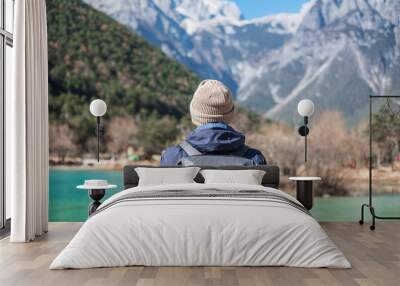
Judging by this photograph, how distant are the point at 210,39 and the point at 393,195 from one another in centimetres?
469

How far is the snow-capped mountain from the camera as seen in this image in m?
11.8

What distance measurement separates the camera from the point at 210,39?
42.1ft

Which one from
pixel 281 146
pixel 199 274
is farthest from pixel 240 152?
pixel 281 146

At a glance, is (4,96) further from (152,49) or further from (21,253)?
(152,49)

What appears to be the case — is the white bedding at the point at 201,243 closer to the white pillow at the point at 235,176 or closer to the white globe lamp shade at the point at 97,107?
the white pillow at the point at 235,176

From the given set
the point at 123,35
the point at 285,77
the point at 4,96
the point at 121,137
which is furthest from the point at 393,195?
the point at 4,96

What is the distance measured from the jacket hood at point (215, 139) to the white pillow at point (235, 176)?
247 millimetres

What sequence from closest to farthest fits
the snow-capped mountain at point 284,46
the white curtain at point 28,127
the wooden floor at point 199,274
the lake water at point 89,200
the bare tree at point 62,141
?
the wooden floor at point 199,274, the white curtain at point 28,127, the lake water at point 89,200, the bare tree at point 62,141, the snow-capped mountain at point 284,46

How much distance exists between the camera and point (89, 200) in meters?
11.5

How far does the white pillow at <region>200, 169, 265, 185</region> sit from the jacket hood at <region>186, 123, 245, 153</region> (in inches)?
9.7

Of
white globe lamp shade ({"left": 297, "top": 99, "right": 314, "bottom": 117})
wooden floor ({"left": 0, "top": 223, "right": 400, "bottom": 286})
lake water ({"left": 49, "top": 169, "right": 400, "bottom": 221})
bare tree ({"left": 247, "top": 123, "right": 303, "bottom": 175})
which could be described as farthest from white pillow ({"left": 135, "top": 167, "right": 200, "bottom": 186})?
lake water ({"left": 49, "top": 169, "right": 400, "bottom": 221})

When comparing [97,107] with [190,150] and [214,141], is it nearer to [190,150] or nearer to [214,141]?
[190,150]

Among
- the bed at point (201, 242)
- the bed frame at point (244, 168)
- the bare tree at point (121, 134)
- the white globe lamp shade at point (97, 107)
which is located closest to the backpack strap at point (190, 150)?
the bed frame at point (244, 168)

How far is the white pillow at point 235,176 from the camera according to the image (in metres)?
5.28
